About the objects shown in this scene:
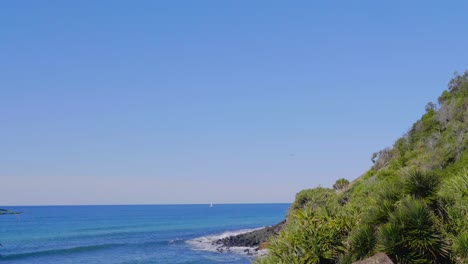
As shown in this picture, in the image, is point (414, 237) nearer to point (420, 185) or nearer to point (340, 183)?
point (420, 185)

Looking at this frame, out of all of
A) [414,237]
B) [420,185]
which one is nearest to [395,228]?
[414,237]

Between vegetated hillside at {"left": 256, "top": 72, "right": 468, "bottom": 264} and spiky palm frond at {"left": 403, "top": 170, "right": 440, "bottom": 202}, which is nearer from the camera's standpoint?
vegetated hillside at {"left": 256, "top": 72, "right": 468, "bottom": 264}

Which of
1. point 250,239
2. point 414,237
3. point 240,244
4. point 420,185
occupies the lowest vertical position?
point 240,244

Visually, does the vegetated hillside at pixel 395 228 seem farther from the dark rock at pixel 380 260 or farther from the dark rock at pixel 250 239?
the dark rock at pixel 250 239

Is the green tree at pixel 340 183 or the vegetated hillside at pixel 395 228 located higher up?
the green tree at pixel 340 183

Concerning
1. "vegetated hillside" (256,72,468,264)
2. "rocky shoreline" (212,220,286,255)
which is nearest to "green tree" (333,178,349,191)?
"rocky shoreline" (212,220,286,255)

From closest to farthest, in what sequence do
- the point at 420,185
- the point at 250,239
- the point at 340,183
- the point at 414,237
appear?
the point at 414,237 → the point at 420,185 → the point at 340,183 → the point at 250,239

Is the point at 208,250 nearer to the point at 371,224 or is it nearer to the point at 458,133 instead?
the point at 458,133

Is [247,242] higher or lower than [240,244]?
higher

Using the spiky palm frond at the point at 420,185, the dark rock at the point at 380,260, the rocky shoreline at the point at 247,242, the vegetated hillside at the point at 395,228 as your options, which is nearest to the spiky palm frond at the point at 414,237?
the vegetated hillside at the point at 395,228

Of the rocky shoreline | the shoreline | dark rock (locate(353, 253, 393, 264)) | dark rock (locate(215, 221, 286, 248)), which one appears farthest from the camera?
dark rock (locate(215, 221, 286, 248))

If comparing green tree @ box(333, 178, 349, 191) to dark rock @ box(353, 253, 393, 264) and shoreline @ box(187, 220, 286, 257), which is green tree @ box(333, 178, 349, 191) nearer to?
shoreline @ box(187, 220, 286, 257)

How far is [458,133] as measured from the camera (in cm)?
3491

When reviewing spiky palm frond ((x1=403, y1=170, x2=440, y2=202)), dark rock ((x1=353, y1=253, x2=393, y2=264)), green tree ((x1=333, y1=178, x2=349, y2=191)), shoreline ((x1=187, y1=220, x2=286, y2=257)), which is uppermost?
green tree ((x1=333, y1=178, x2=349, y2=191))
